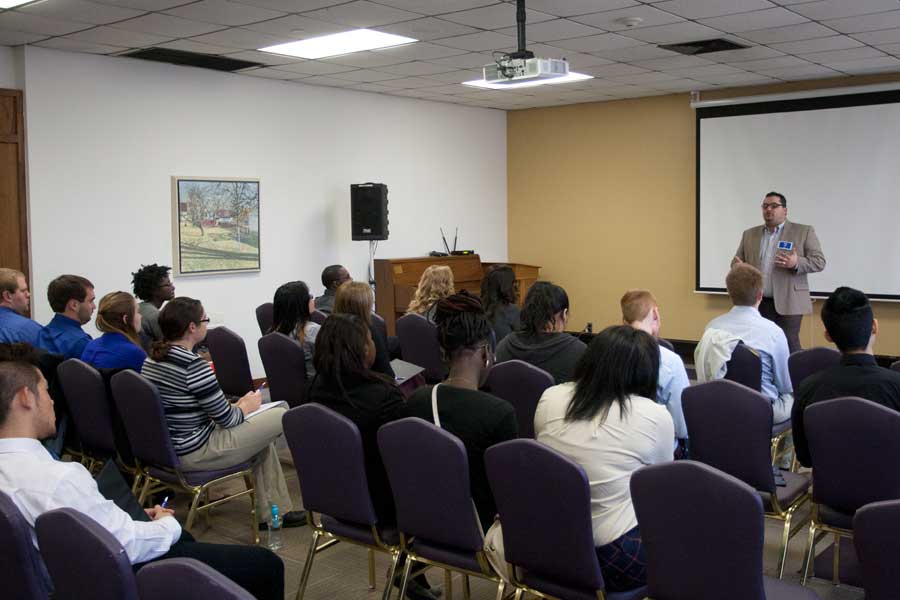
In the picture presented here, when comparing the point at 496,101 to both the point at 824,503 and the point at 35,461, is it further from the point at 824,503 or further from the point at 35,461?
the point at 35,461

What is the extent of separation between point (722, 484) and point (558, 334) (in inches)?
89.7

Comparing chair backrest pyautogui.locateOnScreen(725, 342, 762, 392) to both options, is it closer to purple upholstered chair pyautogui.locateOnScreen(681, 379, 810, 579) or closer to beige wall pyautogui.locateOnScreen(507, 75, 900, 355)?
purple upholstered chair pyautogui.locateOnScreen(681, 379, 810, 579)

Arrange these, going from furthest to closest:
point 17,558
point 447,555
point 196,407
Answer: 1. point 196,407
2. point 447,555
3. point 17,558

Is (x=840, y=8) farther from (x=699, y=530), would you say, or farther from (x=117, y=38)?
(x=117, y=38)

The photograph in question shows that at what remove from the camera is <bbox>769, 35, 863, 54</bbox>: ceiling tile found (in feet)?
22.8

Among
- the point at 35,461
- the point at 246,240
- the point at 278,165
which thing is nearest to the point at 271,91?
the point at 278,165

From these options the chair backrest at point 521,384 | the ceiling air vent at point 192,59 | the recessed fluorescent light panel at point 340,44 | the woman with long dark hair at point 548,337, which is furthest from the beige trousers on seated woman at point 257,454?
the ceiling air vent at point 192,59

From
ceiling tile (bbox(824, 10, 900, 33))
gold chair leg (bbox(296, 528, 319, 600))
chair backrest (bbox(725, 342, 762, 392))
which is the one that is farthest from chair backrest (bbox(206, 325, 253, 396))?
ceiling tile (bbox(824, 10, 900, 33))

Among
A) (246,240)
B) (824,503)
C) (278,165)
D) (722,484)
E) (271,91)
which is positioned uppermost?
(271,91)

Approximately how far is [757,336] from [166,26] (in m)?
4.65

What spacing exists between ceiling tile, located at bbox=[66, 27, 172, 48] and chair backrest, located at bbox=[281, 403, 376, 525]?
4402mm

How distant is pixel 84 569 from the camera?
2.00 meters

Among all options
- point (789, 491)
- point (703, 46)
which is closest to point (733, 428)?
point (789, 491)

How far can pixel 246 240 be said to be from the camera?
859 cm
